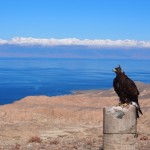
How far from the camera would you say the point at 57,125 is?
1665 inches

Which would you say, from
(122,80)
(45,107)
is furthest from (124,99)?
(45,107)

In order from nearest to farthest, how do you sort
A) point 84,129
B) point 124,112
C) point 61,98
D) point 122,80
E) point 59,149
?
point 124,112, point 122,80, point 59,149, point 84,129, point 61,98

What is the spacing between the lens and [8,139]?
32.4 m

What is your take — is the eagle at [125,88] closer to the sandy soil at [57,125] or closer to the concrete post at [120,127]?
the concrete post at [120,127]

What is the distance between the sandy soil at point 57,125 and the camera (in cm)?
2545

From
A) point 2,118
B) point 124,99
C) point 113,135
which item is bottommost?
point 2,118

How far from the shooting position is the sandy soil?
25453 millimetres

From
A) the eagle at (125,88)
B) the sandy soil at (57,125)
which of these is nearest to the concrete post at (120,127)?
the eagle at (125,88)

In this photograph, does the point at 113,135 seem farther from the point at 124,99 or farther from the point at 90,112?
the point at 90,112

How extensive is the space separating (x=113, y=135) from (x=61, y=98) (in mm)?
54477

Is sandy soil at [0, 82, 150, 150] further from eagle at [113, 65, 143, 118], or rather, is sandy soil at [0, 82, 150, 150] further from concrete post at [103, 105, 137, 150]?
concrete post at [103, 105, 137, 150]

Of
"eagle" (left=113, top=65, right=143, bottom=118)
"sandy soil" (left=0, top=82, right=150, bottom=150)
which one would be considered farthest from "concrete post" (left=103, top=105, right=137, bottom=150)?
"sandy soil" (left=0, top=82, right=150, bottom=150)

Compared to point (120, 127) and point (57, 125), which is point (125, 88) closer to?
point (120, 127)

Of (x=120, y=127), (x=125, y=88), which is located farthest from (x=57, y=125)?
(x=120, y=127)
